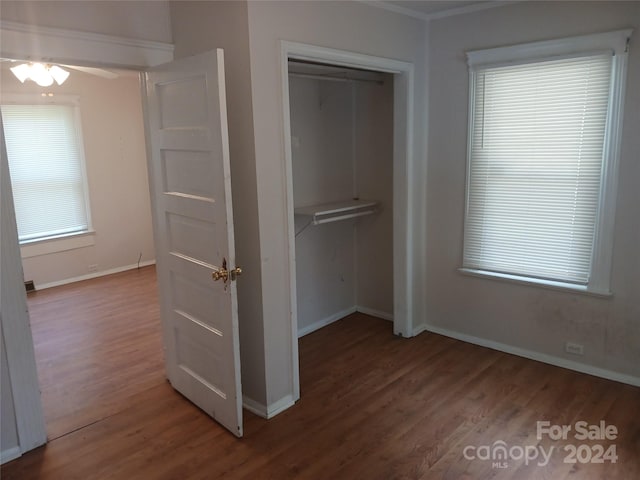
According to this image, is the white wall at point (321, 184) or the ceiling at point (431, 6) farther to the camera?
the white wall at point (321, 184)

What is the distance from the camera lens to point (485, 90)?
3502 mm

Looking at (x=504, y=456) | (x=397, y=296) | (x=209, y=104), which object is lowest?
(x=504, y=456)

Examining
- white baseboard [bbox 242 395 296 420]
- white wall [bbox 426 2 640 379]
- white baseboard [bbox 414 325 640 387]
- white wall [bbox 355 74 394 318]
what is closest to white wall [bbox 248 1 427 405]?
white baseboard [bbox 242 395 296 420]

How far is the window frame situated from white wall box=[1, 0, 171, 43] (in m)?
3.24

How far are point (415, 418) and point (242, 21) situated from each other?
2.41 meters

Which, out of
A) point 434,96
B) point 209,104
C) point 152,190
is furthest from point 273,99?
point 434,96

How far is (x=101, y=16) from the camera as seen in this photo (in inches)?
104

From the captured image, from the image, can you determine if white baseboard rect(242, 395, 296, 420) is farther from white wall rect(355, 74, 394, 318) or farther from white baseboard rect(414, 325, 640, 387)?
white wall rect(355, 74, 394, 318)

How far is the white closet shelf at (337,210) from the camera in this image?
3.73 metres

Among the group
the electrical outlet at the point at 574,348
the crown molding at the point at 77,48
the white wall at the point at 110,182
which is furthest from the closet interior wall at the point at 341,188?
the white wall at the point at 110,182

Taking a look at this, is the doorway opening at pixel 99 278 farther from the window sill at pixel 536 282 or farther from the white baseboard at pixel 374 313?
the window sill at pixel 536 282

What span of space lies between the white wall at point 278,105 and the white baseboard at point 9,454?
4.45 ft

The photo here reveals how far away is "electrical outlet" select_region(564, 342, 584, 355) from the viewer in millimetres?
3369

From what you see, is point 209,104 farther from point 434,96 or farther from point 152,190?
point 434,96
